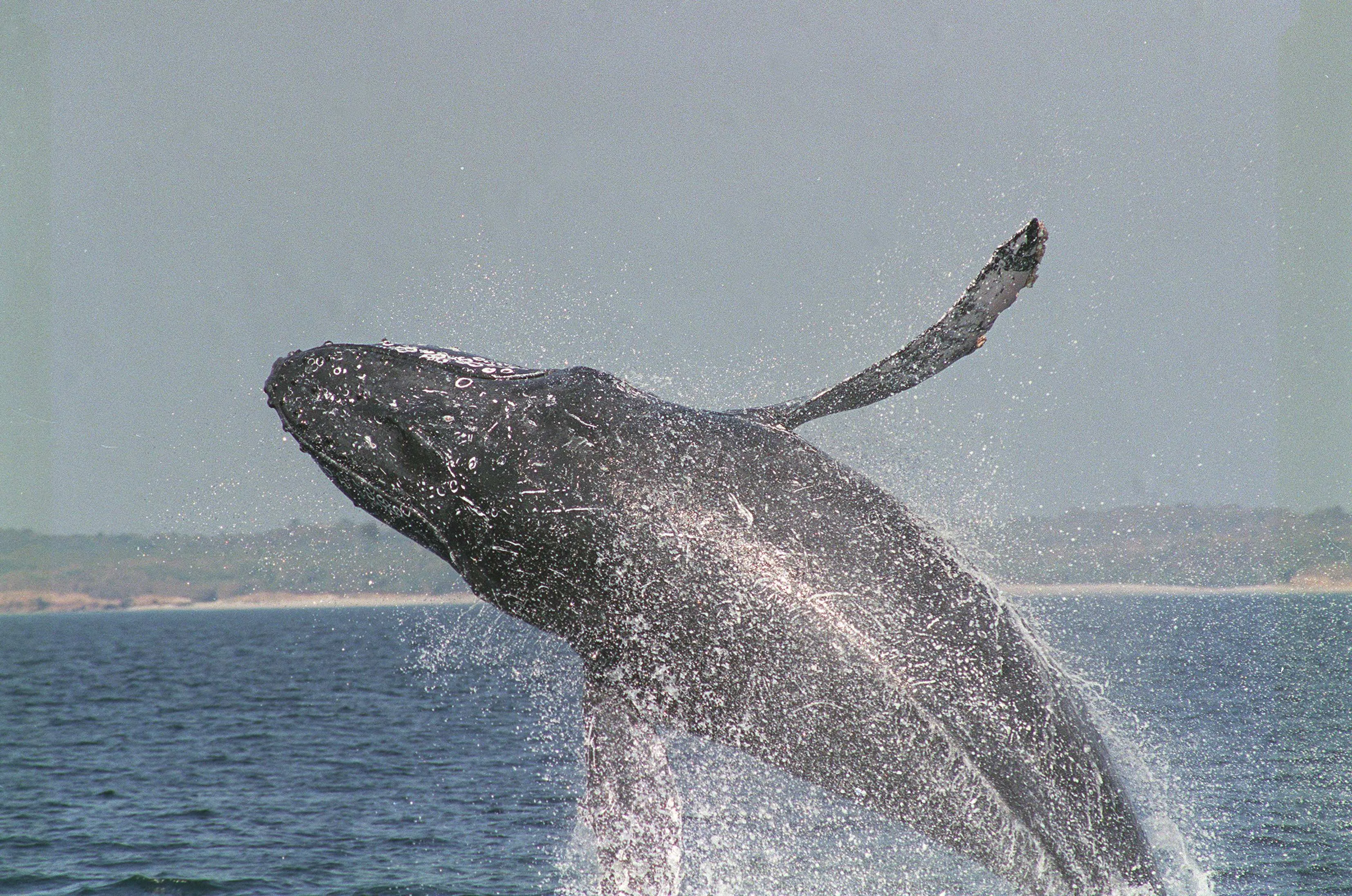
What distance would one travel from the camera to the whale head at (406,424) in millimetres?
6621

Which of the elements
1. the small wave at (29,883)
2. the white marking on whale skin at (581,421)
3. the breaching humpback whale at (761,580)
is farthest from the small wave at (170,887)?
the white marking on whale skin at (581,421)

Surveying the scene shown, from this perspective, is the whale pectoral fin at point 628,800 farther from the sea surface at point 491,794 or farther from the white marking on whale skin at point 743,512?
the white marking on whale skin at point 743,512

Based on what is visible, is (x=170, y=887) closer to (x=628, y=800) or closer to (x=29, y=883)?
(x=29, y=883)

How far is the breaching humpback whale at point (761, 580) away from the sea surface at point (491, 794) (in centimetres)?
100

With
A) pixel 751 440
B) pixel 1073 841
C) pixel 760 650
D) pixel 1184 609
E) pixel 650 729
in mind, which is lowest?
pixel 1184 609

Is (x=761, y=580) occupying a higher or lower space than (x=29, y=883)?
higher

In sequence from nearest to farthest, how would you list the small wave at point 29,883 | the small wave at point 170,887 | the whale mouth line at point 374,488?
the whale mouth line at point 374,488 < the small wave at point 170,887 < the small wave at point 29,883

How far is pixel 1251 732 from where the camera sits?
38.2 metres

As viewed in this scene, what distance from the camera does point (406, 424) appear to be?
21.9ft

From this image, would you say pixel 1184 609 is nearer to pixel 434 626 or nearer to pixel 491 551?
pixel 434 626

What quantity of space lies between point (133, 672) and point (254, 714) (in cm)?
4270

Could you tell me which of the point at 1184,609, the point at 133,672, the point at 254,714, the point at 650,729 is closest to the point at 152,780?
the point at 254,714

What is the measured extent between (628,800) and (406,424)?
2.86m

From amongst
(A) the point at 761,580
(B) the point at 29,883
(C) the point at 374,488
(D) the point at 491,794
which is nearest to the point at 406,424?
(C) the point at 374,488
